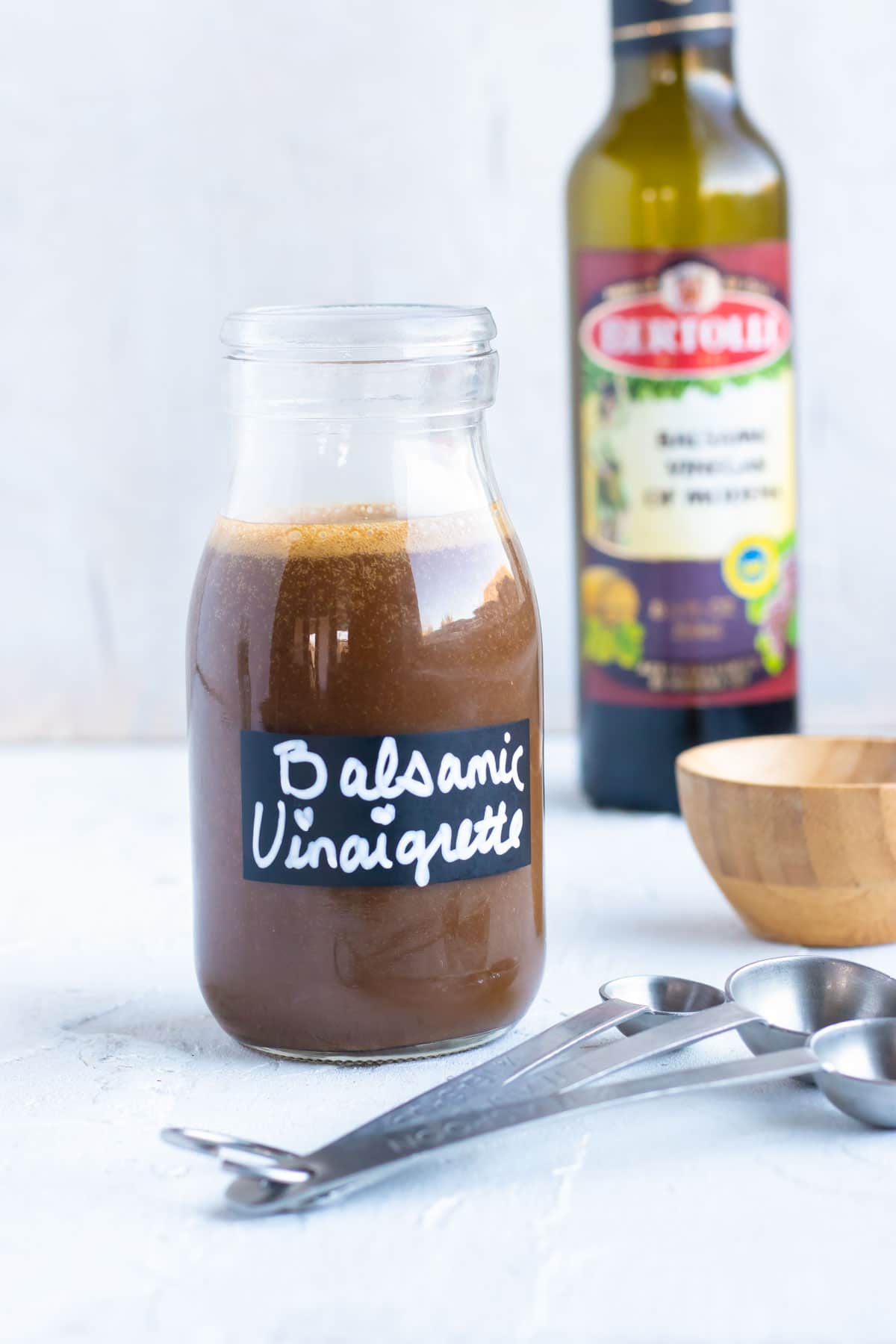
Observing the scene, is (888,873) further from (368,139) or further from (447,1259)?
(368,139)

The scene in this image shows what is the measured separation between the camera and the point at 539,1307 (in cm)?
44

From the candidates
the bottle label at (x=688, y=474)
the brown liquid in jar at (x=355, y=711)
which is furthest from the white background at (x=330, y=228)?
the brown liquid in jar at (x=355, y=711)

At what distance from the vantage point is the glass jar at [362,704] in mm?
580

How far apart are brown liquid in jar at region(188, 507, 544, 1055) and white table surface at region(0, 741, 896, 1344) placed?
1.1 inches

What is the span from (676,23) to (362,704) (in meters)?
0.55

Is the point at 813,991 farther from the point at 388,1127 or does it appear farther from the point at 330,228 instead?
the point at 330,228

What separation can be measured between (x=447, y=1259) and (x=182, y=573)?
826 millimetres

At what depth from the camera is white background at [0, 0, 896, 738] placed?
3.80ft

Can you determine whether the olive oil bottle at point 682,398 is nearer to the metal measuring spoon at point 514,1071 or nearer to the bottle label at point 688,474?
the bottle label at point 688,474

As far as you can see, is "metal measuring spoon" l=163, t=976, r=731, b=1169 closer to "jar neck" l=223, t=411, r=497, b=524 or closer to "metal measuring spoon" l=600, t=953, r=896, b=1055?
"metal measuring spoon" l=600, t=953, r=896, b=1055

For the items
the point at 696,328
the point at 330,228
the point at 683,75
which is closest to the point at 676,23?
the point at 683,75

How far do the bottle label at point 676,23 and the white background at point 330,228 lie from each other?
21cm

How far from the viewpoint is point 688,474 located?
957 millimetres

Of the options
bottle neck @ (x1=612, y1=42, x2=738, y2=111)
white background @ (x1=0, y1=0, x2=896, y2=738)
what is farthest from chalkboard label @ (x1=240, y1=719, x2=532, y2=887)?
white background @ (x1=0, y1=0, x2=896, y2=738)
